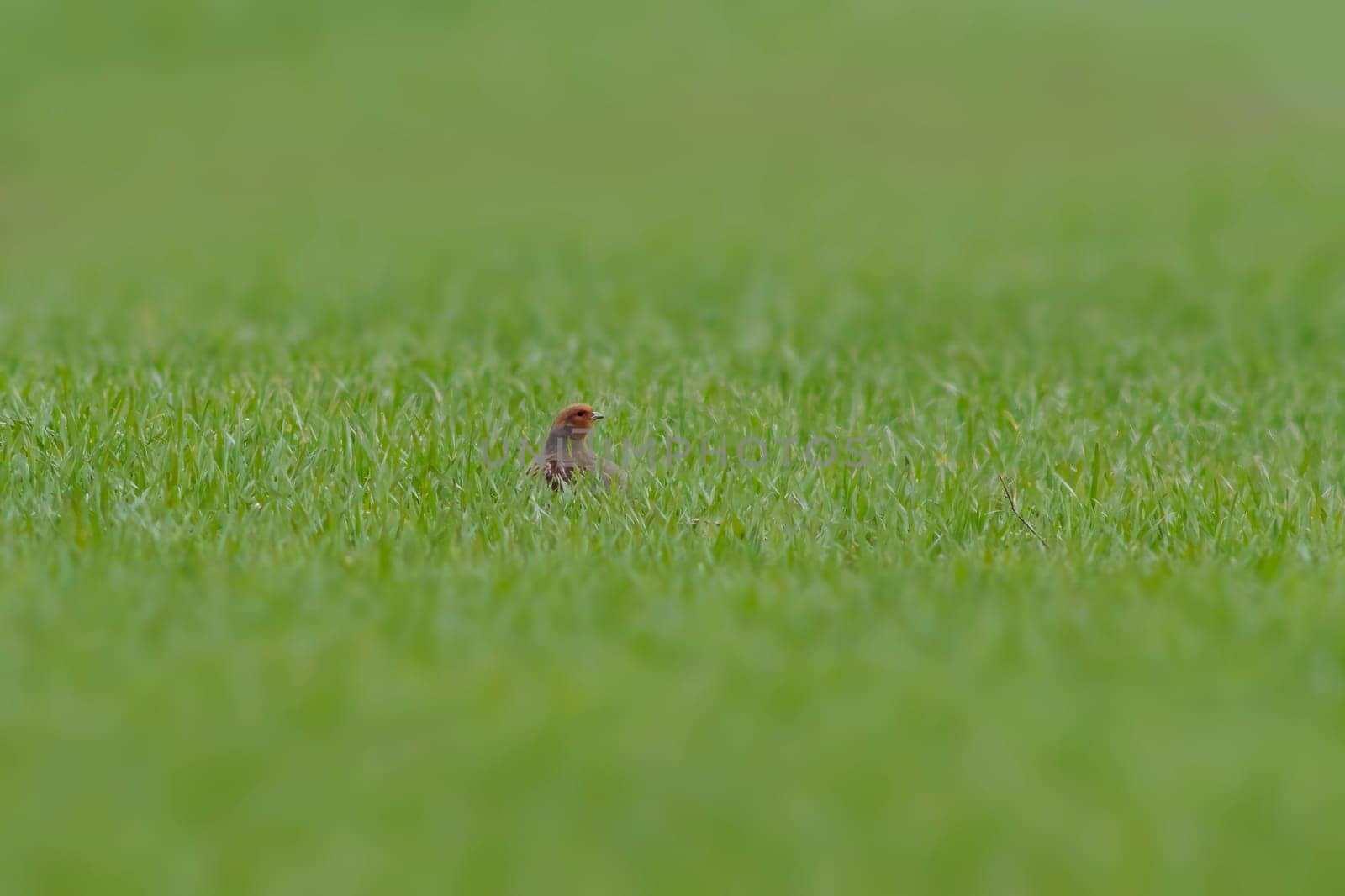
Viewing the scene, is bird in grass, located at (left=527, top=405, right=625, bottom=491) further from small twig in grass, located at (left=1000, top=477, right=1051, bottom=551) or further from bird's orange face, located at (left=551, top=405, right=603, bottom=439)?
small twig in grass, located at (left=1000, top=477, right=1051, bottom=551)

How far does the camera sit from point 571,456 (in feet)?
21.3

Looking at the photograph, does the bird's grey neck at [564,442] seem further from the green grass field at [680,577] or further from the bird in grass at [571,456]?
the green grass field at [680,577]

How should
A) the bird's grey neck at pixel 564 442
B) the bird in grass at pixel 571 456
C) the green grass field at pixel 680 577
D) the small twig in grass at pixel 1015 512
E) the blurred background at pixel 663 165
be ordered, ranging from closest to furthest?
the green grass field at pixel 680 577 < the small twig in grass at pixel 1015 512 < the bird in grass at pixel 571 456 < the bird's grey neck at pixel 564 442 < the blurred background at pixel 663 165

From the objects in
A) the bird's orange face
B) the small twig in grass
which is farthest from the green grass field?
the bird's orange face

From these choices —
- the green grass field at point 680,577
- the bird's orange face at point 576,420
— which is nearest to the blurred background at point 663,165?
the green grass field at point 680,577

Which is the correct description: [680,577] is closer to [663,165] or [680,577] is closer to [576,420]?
[576,420]

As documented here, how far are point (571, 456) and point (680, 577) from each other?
1297 mm

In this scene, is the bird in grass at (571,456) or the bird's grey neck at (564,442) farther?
the bird's grey neck at (564,442)

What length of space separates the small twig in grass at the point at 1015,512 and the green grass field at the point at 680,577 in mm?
A: 41

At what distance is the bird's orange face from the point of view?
6.58m

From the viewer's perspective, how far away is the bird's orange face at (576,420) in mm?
6582

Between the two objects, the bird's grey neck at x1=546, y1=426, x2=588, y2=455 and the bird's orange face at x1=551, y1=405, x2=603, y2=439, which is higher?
the bird's orange face at x1=551, y1=405, x2=603, y2=439

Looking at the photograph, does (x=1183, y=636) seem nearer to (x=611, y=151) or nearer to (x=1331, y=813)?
(x=1331, y=813)

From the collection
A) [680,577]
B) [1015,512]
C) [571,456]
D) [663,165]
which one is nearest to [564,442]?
[571,456]
